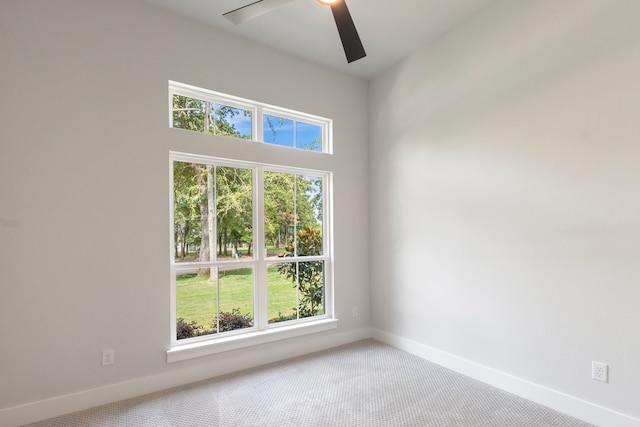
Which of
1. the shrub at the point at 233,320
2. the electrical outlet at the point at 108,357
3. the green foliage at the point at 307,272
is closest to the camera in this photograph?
the electrical outlet at the point at 108,357

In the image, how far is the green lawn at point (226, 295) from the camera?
3.02 metres

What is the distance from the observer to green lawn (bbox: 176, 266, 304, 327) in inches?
119

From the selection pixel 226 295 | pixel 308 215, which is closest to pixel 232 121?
pixel 308 215

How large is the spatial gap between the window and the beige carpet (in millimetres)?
397

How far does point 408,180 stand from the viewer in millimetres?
3678

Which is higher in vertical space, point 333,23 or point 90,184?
point 333,23

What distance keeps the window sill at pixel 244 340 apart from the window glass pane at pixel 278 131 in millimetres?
1933

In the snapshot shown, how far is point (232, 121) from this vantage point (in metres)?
3.30

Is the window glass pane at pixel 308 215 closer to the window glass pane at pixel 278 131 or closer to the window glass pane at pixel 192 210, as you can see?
the window glass pane at pixel 278 131

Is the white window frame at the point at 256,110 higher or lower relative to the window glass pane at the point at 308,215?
higher

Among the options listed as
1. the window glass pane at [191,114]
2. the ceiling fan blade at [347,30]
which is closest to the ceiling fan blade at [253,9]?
the ceiling fan blade at [347,30]

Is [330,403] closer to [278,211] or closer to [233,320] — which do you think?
[233,320]

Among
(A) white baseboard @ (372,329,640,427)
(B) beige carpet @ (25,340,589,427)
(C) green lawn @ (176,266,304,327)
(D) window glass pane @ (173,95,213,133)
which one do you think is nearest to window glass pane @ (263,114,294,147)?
(D) window glass pane @ (173,95,213,133)

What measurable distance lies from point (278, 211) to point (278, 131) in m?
0.85
